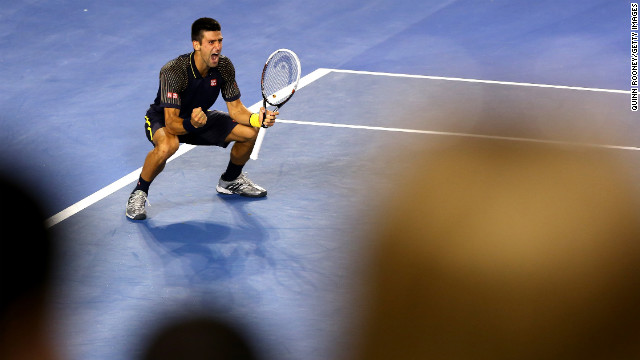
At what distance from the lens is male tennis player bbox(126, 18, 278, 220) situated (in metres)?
7.17

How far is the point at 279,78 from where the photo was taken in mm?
7871

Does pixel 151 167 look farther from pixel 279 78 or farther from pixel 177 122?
pixel 279 78

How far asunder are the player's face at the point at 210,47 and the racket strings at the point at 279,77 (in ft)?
2.05

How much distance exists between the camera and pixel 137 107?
33.1ft

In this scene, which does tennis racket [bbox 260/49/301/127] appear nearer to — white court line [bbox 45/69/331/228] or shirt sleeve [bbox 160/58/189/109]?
shirt sleeve [bbox 160/58/189/109]

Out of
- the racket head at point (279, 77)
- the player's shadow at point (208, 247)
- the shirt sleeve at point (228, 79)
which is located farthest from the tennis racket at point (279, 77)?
the player's shadow at point (208, 247)

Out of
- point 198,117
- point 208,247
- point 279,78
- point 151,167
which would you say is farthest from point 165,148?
point 279,78

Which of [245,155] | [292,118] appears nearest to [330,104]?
[292,118]

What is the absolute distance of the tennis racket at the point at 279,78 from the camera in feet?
25.3

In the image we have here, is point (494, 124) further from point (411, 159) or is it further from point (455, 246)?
point (455, 246)

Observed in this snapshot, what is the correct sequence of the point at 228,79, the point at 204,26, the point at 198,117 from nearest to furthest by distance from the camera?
the point at 198,117 < the point at 204,26 < the point at 228,79

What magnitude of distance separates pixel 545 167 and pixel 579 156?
0.51 meters

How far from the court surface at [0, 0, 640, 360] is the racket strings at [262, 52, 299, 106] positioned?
83 centimetres

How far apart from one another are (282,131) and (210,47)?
2397 millimetres
